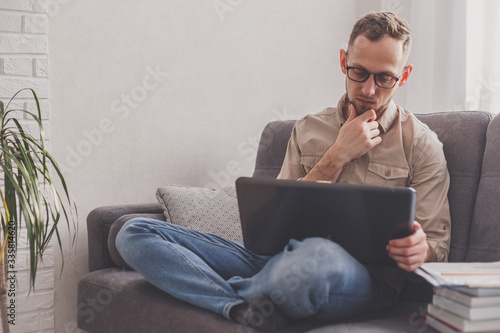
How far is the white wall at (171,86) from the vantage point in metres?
2.30

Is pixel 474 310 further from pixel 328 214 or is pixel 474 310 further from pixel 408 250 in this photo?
pixel 328 214

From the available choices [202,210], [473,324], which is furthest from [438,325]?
[202,210]

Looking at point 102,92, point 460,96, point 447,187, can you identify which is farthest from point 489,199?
point 102,92

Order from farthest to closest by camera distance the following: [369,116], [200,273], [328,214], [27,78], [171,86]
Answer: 1. [171,86]
2. [27,78]
3. [369,116]
4. [200,273]
5. [328,214]

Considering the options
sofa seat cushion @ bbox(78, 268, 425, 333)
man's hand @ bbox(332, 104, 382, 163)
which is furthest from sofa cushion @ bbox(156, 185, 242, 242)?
man's hand @ bbox(332, 104, 382, 163)

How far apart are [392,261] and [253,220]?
1.06ft

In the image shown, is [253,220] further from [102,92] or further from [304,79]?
[304,79]

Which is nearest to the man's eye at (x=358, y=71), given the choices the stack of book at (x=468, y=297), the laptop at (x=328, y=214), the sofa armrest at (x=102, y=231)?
the laptop at (x=328, y=214)

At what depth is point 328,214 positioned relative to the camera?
127cm

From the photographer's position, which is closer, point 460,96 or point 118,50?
point 118,50

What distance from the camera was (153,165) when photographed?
98.0 inches

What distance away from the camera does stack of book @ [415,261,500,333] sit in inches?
45.2

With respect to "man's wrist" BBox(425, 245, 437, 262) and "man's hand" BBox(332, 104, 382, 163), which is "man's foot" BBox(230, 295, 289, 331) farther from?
"man's hand" BBox(332, 104, 382, 163)

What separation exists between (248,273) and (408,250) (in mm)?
519
